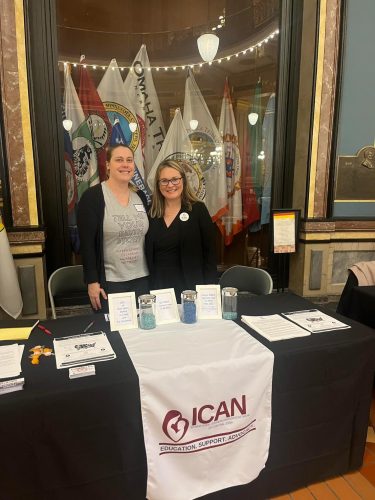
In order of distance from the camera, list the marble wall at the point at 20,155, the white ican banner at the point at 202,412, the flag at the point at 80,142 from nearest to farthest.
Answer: the white ican banner at the point at 202,412
the marble wall at the point at 20,155
the flag at the point at 80,142

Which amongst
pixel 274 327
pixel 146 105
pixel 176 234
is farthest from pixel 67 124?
pixel 274 327

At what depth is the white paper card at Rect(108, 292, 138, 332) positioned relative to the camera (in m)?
1.59

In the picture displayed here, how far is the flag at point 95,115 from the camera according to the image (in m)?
3.25

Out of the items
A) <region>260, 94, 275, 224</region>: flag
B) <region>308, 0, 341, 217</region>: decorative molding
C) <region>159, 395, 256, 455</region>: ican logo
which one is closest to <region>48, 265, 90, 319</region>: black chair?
<region>159, 395, 256, 455</region>: ican logo

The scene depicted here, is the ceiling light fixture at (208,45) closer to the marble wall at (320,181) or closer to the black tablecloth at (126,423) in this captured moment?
the marble wall at (320,181)

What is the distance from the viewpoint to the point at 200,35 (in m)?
3.54

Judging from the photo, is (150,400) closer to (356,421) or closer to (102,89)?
(356,421)

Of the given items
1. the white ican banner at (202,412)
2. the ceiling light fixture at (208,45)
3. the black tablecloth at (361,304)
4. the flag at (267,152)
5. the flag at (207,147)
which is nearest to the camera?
the white ican banner at (202,412)

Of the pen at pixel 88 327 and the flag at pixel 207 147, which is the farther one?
the flag at pixel 207 147

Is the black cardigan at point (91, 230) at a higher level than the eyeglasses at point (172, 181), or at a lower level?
lower

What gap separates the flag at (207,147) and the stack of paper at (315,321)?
2.07m

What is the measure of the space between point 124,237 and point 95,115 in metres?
1.78

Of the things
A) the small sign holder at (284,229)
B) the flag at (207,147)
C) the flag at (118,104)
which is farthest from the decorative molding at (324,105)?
the flag at (118,104)

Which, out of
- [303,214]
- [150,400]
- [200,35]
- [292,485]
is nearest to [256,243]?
[303,214]
